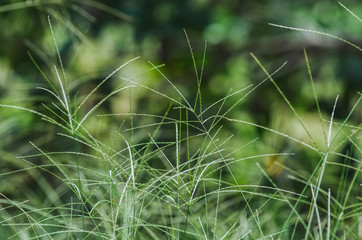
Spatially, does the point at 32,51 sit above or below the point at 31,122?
above

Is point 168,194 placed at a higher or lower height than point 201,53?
higher

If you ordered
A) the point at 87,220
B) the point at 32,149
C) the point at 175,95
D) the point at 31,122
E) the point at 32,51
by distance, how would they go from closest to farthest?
the point at 87,220 < the point at 32,149 < the point at 31,122 < the point at 32,51 < the point at 175,95

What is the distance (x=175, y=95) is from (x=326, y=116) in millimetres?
485

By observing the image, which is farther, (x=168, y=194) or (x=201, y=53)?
(x=201, y=53)

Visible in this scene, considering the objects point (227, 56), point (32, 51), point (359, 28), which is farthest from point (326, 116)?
point (32, 51)

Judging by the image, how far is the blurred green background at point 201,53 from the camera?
5.30 ft

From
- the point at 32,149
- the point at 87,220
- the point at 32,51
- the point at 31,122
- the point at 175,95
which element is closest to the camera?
the point at 87,220

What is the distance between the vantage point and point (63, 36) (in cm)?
167

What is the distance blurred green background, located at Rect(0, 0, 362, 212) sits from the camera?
63.6 inches

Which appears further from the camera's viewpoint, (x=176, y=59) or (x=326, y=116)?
(x=176, y=59)

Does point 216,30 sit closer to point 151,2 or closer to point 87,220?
point 151,2

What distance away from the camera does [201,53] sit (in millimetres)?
1887

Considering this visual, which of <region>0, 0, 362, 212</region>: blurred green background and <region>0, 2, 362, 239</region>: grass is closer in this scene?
<region>0, 2, 362, 239</region>: grass

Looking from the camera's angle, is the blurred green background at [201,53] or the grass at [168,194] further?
the blurred green background at [201,53]
